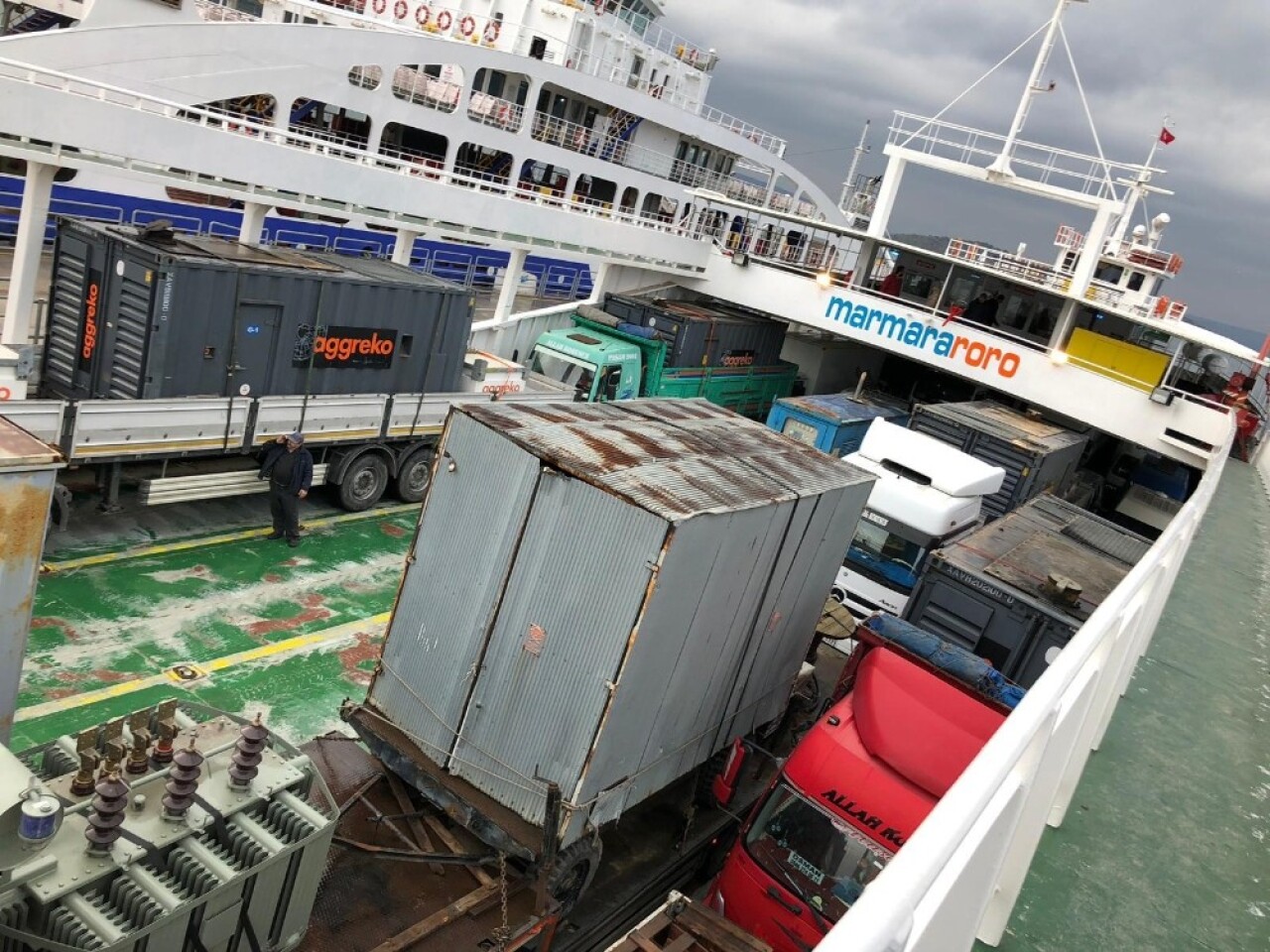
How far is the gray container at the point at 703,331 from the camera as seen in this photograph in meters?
21.6

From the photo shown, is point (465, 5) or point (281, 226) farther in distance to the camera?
point (465, 5)

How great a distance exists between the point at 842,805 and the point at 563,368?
13388mm

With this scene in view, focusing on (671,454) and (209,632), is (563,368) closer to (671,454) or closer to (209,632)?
(209,632)

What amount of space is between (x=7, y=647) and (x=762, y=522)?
531 cm

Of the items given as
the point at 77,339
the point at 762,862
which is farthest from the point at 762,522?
the point at 77,339

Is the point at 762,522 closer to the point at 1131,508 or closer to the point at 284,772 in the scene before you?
the point at 284,772

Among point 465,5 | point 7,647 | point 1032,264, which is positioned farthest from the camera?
point 465,5

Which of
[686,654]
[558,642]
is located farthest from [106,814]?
[686,654]

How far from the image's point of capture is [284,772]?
5.38 m

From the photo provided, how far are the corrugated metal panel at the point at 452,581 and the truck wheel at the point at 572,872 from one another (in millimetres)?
1160

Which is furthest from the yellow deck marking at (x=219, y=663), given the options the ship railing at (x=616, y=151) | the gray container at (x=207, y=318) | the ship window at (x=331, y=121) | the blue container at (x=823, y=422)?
the ship railing at (x=616, y=151)

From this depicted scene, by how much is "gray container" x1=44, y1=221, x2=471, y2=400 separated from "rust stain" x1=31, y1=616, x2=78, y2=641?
3034mm

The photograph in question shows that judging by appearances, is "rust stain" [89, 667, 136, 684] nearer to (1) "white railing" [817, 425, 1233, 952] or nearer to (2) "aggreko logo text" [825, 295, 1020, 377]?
(1) "white railing" [817, 425, 1233, 952]

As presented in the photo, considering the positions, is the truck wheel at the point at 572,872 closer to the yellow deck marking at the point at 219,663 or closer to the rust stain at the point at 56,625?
the yellow deck marking at the point at 219,663
